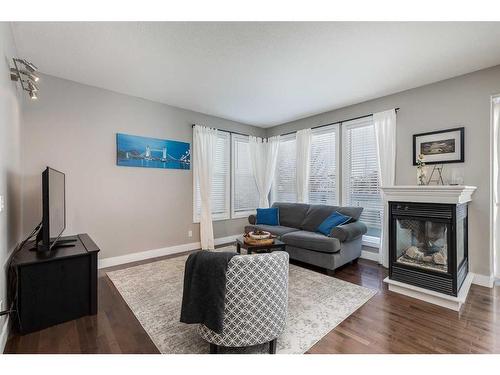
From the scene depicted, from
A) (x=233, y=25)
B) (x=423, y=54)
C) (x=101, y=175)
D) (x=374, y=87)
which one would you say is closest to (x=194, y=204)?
(x=101, y=175)

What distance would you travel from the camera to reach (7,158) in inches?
82.2

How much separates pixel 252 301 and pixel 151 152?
3292mm

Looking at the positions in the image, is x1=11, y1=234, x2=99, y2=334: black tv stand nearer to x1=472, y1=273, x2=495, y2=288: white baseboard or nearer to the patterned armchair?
the patterned armchair

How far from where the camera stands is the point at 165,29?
7.10ft

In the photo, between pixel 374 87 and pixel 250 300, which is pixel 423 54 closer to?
pixel 374 87

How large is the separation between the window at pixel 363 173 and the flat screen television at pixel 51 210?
415cm

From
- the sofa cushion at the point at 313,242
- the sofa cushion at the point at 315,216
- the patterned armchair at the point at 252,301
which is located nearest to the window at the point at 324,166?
the sofa cushion at the point at 315,216

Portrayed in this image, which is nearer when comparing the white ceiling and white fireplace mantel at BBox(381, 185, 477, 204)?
the white ceiling

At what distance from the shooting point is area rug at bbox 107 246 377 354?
1.84m

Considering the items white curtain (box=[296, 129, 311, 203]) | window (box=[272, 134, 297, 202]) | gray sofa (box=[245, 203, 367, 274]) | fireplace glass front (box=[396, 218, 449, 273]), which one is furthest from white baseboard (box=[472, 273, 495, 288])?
window (box=[272, 134, 297, 202])

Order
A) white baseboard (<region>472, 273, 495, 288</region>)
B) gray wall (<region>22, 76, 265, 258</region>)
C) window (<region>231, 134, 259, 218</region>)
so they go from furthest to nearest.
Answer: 1. window (<region>231, 134, 259, 218</region>)
2. gray wall (<region>22, 76, 265, 258</region>)
3. white baseboard (<region>472, 273, 495, 288</region>)

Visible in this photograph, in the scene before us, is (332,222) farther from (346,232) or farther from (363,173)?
(363,173)

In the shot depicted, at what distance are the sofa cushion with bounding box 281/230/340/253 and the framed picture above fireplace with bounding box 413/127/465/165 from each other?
1716mm

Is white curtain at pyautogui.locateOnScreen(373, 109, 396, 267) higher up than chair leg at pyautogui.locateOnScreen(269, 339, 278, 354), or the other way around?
white curtain at pyautogui.locateOnScreen(373, 109, 396, 267)
